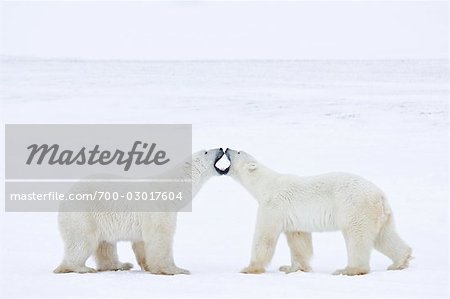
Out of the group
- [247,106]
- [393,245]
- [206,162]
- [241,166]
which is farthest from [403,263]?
[247,106]

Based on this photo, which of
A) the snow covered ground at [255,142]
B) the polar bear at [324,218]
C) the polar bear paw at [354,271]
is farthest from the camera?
the polar bear at [324,218]

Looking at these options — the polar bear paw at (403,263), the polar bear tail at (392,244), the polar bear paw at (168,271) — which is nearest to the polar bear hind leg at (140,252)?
the polar bear paw at (168,271)

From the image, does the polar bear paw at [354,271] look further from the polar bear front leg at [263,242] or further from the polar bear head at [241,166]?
the polar bear head at [241,166]

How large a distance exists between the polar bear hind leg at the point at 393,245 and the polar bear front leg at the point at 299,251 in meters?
0.72

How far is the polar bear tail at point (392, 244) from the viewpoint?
7.79 m

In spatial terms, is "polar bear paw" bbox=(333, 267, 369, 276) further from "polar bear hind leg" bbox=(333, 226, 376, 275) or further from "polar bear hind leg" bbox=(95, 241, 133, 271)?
"polar bear hind leg" bbox=(95, 241, 133, 271)

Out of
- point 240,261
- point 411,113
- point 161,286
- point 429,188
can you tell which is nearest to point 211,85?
point 411,113

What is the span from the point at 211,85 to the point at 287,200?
22.7 m

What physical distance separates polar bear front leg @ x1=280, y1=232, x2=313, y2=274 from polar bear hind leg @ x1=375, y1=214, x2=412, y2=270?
72 cm

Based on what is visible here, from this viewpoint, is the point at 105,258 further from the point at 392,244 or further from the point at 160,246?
the point at 392,244

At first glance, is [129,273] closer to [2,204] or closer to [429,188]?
[2,204]

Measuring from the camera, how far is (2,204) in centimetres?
1257

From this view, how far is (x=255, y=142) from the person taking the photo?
760 inches

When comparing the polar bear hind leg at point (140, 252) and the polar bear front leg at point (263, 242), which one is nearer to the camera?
the polar bear front leg at point (263, 242)
